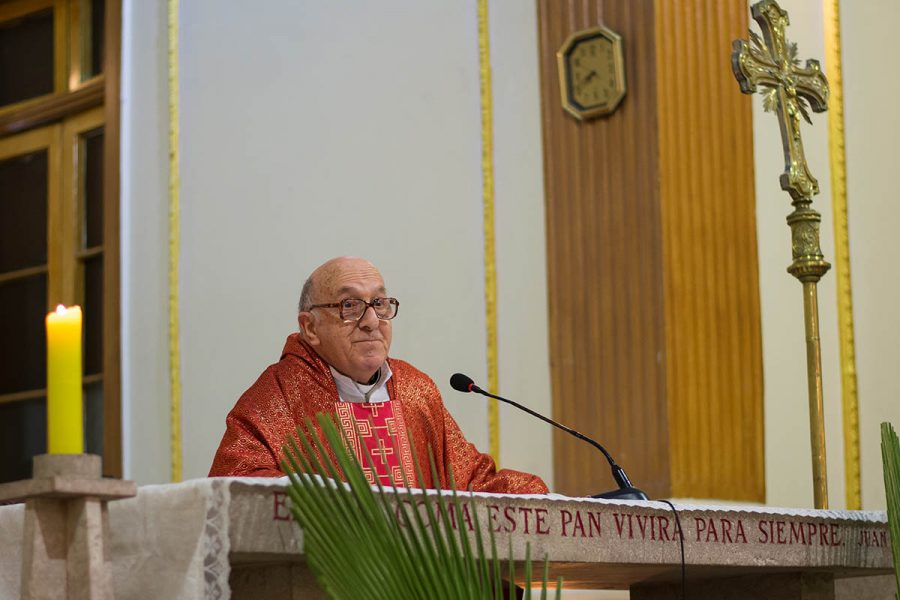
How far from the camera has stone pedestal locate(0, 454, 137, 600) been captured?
229cm

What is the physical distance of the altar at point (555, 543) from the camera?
2.48 m

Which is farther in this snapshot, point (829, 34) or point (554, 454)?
point (554, 454)

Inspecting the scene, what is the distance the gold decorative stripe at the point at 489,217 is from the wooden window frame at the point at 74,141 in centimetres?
230

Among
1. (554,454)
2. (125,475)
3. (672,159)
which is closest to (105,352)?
(125,475)

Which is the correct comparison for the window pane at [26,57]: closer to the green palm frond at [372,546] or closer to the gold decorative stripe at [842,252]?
the gold decorative stripe at [842,252]

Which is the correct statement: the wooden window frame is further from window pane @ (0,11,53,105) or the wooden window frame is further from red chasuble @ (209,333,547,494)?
red chasuble @ (209,333,547,494)

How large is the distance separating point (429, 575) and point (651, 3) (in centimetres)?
370

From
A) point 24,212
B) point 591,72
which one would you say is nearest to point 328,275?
point 591,72

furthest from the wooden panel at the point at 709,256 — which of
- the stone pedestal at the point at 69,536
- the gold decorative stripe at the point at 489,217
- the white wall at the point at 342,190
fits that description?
the stone pedestal at the point at 69,536

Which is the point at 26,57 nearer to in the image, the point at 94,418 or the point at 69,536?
the point at 94,418

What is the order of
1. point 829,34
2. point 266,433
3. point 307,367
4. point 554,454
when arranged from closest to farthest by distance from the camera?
point 266,433
point 307,367
point 829,34
point 554,454

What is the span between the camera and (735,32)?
5477 millimetres

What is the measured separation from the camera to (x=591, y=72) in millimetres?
5750

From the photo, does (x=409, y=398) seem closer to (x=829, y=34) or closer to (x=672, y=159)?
(x=672, y=159)
